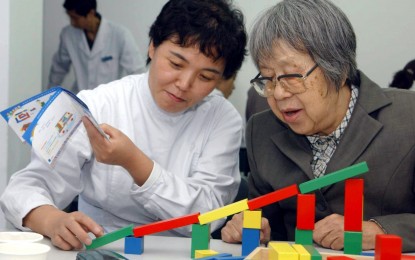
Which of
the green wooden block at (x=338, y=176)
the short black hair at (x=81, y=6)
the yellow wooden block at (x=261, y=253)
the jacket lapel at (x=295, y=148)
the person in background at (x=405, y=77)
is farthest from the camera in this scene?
the short black hair at (x=81, y=6)

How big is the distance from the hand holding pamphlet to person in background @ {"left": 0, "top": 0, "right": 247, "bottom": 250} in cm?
14

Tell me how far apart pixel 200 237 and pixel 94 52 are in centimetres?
366

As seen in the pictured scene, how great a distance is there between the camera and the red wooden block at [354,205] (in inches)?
50.8

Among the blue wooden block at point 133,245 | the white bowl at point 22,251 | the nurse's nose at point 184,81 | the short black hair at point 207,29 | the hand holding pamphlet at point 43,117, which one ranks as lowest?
the blue wooden block at point 133,245

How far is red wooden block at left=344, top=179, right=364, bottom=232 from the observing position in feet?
4.23

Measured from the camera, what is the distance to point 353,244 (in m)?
1.31

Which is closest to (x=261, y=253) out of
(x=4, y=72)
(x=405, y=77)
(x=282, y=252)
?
(x=282, y=252)

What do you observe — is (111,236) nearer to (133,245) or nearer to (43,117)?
(133,245)

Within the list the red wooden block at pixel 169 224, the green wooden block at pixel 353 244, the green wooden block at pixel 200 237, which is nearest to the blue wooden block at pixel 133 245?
the red wooden block at pixel 169 224

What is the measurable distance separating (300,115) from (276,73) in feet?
0.40

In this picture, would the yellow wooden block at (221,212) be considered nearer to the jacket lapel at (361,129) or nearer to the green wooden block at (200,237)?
the green wooden block at (200,237)

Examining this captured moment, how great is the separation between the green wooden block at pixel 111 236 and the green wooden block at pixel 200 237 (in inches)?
5.3

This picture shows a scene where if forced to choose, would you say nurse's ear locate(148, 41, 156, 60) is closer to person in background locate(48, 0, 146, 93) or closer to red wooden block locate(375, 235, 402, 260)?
red wooden block locate(375, 235, 402, 260)

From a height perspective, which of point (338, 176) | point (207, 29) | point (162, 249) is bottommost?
point (162, 249)
